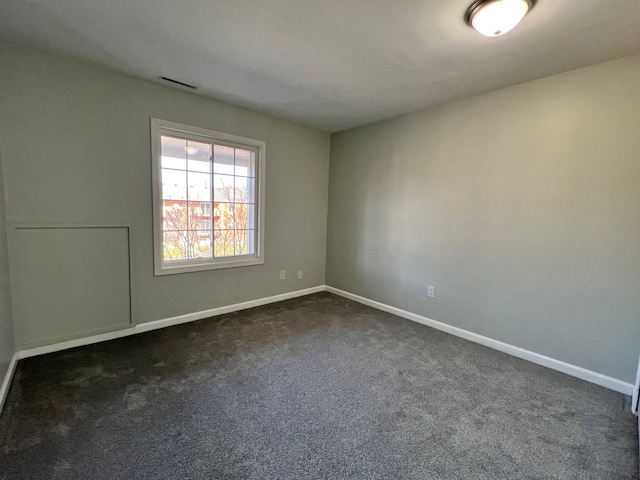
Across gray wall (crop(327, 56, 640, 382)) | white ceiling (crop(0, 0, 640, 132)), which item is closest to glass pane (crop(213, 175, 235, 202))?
white ceiling (crop(0, 0, 640, 132))

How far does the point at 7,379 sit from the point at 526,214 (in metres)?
4.21

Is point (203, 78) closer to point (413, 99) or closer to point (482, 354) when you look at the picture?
point (413, 99)

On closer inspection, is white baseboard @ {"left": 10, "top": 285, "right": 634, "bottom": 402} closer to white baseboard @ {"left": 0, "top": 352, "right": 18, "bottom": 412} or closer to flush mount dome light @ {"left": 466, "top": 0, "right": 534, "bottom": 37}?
white baseboard @ {"left": 0, "top": 352, "right": 18, "bottom": 412}

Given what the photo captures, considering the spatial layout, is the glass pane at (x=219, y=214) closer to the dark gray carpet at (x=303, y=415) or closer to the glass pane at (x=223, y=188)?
the glass pane at (x=223, y=188)

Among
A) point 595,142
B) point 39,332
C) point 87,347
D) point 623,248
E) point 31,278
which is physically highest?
point 595,142

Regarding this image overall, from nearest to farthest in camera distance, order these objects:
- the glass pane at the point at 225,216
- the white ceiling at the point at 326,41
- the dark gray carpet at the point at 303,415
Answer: the dark gray carpet at the point at 303,415, the white ceiling at the point at 326,41, the glass pane at the point at 225,216

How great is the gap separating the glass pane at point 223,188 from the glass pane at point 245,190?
0.07 metres

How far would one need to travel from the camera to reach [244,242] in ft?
12.1

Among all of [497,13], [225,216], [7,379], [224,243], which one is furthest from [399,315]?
[7,379]

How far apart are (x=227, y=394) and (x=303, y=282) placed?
7.97 ft

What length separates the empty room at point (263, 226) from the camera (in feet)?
5.25

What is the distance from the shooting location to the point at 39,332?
7.78ft

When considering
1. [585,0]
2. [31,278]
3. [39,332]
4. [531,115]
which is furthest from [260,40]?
[39,332]

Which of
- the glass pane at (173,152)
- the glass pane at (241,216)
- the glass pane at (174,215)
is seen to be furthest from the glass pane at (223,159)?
the glass pane at (174,215)
